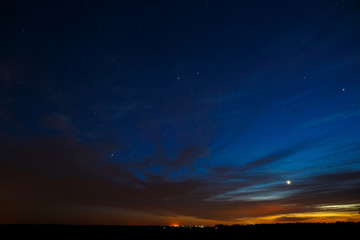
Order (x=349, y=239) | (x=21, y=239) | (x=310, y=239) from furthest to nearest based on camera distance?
(x=310, y=239)
(x=349, y=239)
(x=21, y=239)

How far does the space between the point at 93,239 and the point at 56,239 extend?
19.1 feet

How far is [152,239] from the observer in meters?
42.7

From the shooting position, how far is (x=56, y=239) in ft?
132

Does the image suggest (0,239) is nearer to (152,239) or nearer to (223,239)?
(152,239)

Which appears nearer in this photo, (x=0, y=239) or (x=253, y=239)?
(x=0, y=239)

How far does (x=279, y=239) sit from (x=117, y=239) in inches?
1142

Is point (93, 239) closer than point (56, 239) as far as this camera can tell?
No

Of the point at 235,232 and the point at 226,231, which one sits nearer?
the point at 235,232

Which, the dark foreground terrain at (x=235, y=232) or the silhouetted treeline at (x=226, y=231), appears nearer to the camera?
the dark foreground terrain at (x=235, y=232)

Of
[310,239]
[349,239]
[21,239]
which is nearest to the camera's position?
[21,239]

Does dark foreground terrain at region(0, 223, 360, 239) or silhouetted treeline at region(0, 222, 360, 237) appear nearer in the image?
dark foreground terrain at region(0, 223, 360, 239)

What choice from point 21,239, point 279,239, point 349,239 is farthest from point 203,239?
point 21,239

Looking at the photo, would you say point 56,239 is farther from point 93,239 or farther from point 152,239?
point 152,239

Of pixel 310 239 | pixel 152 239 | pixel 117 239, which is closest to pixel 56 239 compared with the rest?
pixel 117 239
